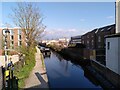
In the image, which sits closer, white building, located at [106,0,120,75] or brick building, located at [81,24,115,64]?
white building, located at [106,0,120,75]

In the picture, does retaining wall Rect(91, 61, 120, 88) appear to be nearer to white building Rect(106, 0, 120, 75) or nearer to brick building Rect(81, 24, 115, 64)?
white building Rect(106, 0, 120, 75)

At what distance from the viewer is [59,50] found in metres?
55.2

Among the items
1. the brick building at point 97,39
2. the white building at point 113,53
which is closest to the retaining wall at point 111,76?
the white building at point 113,53

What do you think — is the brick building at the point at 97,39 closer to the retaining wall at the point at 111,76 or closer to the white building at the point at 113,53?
the retaining wall at the point at 111,76

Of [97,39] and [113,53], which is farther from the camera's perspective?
[97,39]

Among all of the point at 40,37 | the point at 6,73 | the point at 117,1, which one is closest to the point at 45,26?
the point at 40,37

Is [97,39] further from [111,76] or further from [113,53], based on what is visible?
[111,76]

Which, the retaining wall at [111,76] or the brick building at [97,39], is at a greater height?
the brick building at [97,39]

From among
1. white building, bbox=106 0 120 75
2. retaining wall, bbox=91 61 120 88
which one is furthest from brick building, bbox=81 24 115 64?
white building, bbox=106 0 120 75

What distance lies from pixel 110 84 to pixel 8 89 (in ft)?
25.2

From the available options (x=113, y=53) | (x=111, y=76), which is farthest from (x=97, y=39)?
(x=111, y=76)

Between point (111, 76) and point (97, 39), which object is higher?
point (97, 39)

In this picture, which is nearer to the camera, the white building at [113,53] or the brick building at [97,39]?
the white building at [113,53]

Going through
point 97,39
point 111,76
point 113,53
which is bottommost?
point 111,76
